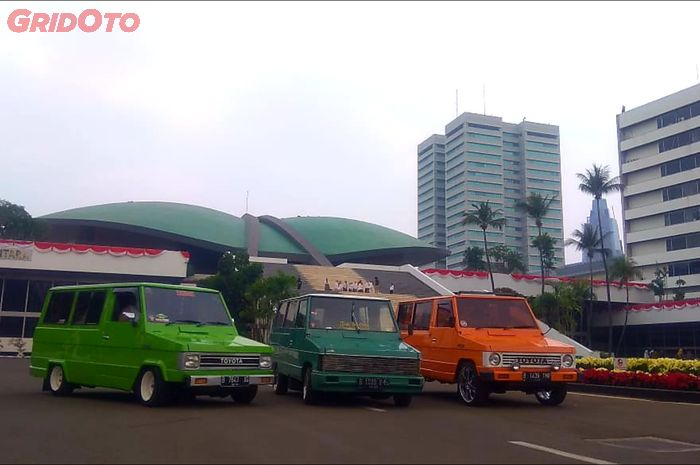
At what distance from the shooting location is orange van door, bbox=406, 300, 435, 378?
13.7m

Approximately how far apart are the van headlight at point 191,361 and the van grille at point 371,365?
80.0 inches

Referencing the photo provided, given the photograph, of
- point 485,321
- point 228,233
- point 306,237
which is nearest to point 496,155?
point 306,237

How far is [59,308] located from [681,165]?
263 feet

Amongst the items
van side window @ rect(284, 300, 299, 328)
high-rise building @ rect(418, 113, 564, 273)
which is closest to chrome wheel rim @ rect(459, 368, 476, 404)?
van side window @ rect(284, 300, 299, 328)

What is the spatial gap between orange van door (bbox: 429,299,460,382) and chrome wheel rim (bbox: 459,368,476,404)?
0.27 m

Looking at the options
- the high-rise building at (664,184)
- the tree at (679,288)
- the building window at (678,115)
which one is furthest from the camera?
the building window at (678,115)

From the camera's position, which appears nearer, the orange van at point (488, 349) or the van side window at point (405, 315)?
the orange van at point (488, 349)

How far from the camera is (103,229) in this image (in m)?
66.3

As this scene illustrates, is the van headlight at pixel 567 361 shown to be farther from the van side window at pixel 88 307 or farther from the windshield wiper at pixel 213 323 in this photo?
the van side window at pixel 88 307

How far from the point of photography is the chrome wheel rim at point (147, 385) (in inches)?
411

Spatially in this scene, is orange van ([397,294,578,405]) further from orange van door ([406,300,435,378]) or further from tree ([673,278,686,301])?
tree ([673,278,686,301])

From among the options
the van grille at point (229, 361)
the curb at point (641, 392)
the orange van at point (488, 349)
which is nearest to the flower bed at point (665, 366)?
the curb at point (641, 392)

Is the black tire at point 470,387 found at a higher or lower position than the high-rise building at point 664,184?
lower

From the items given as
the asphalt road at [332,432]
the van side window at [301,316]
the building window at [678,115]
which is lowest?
the asphalt road at [332,432]
